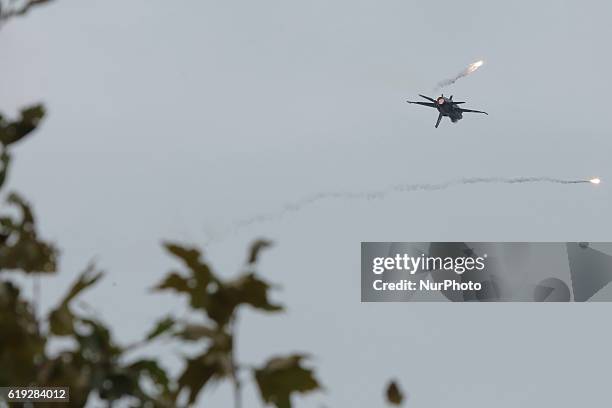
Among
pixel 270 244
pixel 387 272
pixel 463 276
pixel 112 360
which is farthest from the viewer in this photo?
pixel 463 276

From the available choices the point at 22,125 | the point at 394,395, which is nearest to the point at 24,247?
the point at 22,125

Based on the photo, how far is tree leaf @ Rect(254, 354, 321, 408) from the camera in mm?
7824

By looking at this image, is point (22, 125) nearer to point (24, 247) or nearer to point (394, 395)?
point (24, 247)

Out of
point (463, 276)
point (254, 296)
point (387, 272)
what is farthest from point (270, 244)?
point (463, 276)

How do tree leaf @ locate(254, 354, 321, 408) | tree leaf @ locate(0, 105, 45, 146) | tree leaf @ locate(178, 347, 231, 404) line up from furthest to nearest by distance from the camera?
tree leaf @ locate(0, 105, 45, 146) → tree leaf @ locate(254, 354, 321, 408) → tree leaf @ locate(178, 347, 231, 404)

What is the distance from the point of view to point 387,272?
176000 millimetres

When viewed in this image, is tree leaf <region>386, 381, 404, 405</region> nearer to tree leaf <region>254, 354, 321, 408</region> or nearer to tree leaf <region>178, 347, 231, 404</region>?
tree leaf <region>254, 354, 321, 408</region>

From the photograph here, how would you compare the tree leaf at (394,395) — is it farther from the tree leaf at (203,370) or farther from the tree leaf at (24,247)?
the tree leaf at (24,247)

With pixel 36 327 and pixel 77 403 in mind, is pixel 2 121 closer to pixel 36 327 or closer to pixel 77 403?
pixel 36 327

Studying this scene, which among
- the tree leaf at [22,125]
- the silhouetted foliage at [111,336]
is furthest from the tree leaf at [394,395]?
the tree leaf at [22,125]

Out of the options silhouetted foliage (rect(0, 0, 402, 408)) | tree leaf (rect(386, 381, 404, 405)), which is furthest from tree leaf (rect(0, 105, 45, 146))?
tree leaf (rect(386, 381, 404, 405))

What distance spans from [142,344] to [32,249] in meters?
0.97

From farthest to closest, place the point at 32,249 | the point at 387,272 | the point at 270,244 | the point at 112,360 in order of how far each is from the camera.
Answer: the point at 387,272 < the point at 112,360 < the point at 32,249 < the point at 270,244

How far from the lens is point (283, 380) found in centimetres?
795
